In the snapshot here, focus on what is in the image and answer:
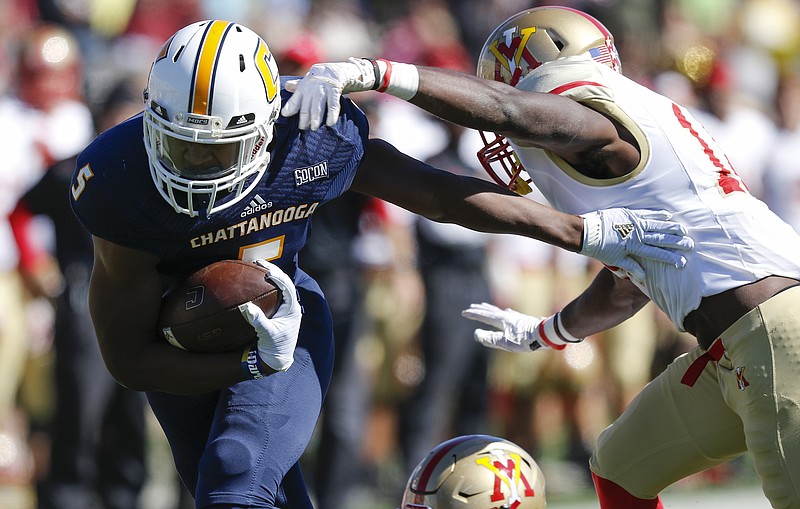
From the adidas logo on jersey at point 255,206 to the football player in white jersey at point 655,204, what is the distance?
27 centimetres

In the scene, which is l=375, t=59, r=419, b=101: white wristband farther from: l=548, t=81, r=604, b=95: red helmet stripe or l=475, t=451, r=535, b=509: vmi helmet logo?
l=475, t=451, r=535, b=509: vmi helmet logo

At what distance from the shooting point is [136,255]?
324cm

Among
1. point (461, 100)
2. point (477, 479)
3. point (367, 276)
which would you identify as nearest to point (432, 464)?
point (477, 479)

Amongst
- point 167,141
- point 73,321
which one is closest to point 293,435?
point 167,141

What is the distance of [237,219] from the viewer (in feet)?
10.8

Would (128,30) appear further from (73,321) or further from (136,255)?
(136,255)

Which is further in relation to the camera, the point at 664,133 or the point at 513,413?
the point at 513,413

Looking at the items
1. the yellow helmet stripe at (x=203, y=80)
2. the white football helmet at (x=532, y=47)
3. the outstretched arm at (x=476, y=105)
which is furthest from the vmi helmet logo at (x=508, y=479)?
the yellow helmet stripe at (x=203, y=80)

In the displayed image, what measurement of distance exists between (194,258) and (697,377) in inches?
56.5

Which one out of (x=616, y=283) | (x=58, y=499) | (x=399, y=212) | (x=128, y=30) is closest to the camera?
(x=616, y=283)

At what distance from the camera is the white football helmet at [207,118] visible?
3148 millimetres

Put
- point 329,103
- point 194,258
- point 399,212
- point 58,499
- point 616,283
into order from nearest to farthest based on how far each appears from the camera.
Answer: point 329,103 → point 194,258 → point 616,283 → point 58,499 → point 399,212

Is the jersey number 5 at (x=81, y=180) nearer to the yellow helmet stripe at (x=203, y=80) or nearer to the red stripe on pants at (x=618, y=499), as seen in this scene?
the yellow helmet stripe at (x=203, y=80)

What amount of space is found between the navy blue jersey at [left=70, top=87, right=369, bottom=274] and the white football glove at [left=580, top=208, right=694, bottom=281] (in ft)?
2.19
